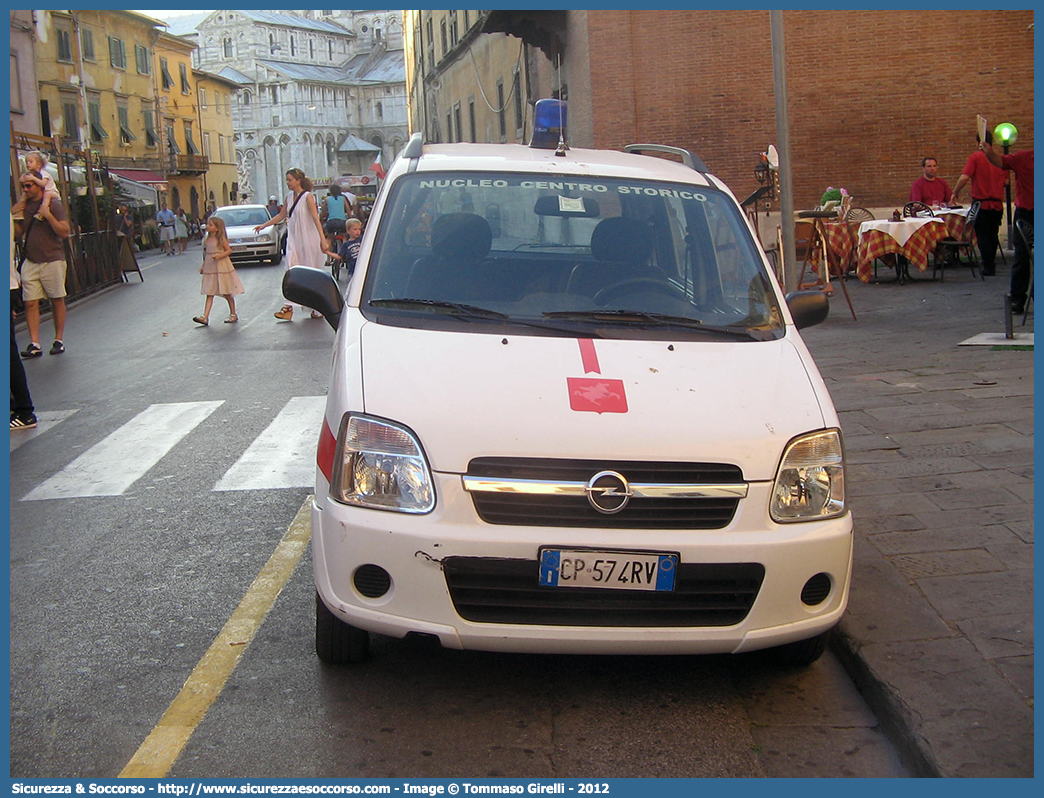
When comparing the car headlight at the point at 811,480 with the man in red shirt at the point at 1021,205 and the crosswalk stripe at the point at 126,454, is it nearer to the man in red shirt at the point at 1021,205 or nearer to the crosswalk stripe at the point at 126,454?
the crosswalk stripe at the point at 126,454

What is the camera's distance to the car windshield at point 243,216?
1134 inches

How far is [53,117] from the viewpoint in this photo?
50.0m

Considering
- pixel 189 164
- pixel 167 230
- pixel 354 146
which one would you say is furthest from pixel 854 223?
pixel 354 146

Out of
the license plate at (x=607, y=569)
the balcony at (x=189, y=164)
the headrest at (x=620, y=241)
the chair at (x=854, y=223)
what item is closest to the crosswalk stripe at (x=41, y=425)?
the headrest at (x=620, y=241)

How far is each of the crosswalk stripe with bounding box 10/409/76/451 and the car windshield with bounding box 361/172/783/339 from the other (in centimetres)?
454

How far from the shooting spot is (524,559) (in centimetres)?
333

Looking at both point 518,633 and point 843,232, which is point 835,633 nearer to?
point 518,633

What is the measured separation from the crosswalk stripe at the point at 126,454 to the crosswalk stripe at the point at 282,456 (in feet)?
1.89

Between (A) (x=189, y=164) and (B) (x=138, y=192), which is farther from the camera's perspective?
(A) (x=189, y=164)

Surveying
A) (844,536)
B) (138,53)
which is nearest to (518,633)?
(844,536)

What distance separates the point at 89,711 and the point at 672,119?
20639 millimetres

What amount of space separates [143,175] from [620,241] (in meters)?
58.9

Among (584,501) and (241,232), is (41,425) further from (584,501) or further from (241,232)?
(241,232)

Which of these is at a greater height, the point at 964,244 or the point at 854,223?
the point at 854,223
